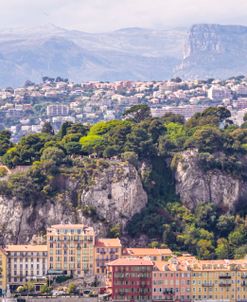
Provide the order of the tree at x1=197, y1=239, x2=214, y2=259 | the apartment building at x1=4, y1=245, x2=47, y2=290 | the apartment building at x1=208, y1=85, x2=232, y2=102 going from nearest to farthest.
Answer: the apartment building at x1=4, y1=245, x2=47, y2=290
the tree at x1=197, y1=239, x2=214, y2=259
the apartment building at x1=208, y1=85, x2=232, y2=102

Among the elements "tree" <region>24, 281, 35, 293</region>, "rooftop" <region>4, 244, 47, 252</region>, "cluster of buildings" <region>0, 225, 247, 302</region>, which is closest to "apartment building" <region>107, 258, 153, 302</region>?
"cluster of buildings" <region>0, 225, 247, 302</region>

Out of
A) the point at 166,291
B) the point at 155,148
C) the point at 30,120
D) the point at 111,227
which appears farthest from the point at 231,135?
the point at 30,120

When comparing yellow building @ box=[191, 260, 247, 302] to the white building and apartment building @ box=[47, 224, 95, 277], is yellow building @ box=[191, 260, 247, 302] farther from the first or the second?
the white building

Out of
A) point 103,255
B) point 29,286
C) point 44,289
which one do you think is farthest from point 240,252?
point 29,286

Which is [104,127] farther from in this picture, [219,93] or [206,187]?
[219,93]

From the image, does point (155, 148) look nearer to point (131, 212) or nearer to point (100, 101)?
point (131, 212)

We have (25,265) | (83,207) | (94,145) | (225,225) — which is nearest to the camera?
(25,265)
